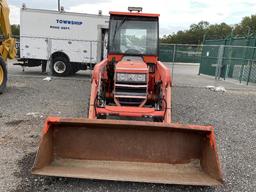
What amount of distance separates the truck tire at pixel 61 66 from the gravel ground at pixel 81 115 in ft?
5.48

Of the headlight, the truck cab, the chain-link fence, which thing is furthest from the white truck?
the headlight

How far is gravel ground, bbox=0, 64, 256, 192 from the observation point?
4500mm

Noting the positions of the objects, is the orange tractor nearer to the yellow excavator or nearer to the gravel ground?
the gravel ground

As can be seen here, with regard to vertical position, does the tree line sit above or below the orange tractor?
above

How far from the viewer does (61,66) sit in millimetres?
16953

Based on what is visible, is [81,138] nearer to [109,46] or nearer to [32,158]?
[32,158]

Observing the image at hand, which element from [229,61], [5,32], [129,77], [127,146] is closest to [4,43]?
[5,32]

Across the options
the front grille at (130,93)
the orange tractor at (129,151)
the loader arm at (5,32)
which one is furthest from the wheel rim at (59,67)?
the orange tractor at (129,151)

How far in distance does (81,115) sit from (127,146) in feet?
11.9

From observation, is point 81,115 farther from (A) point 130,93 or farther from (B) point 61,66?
(B) point 61,66

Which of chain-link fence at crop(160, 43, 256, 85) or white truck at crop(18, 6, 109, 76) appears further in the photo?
chain-link fence at crop(160, 43, 256, 85)

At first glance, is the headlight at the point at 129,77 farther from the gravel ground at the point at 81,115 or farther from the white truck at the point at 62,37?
the white truck at the point at 62,37

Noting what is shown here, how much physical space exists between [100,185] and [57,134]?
1.01 m

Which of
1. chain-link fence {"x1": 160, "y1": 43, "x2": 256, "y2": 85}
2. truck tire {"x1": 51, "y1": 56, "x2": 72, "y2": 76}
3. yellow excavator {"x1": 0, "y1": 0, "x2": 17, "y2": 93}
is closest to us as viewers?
yellow excavator {"x1": 0, "y1": 0, "x2": 17, "y2": 93}
